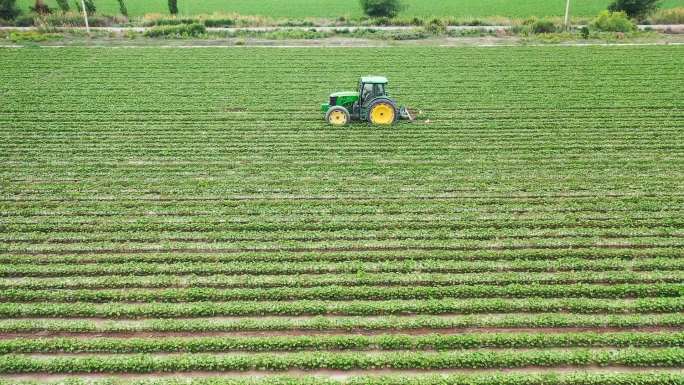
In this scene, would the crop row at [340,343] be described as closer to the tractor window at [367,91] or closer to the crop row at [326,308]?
the crop row at [326,308]

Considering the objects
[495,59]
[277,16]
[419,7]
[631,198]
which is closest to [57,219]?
[631,198]

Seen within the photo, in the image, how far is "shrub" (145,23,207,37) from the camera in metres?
35.2

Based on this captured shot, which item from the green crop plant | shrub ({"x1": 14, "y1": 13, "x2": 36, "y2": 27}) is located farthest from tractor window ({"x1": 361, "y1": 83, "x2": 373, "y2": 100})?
shrub ({"x1": 14, "y1": 13, "x2": 36, "y2": 27})

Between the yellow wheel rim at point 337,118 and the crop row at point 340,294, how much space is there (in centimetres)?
1025

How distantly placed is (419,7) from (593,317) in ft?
130

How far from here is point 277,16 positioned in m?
43.2

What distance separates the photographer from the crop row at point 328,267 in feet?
41.1

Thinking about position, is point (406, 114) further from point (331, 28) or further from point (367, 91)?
point (331, 28)

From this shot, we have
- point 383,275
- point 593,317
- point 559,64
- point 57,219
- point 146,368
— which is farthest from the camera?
point 559,64

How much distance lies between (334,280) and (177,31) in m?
28.2

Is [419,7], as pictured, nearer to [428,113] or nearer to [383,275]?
[428,113]

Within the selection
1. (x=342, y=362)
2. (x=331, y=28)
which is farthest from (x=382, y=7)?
(x=342, y=362)

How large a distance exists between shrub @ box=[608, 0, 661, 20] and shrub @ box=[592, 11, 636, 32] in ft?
7.55

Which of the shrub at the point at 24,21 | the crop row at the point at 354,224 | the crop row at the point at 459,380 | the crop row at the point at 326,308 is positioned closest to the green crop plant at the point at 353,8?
the shrub at the point at 24,21
